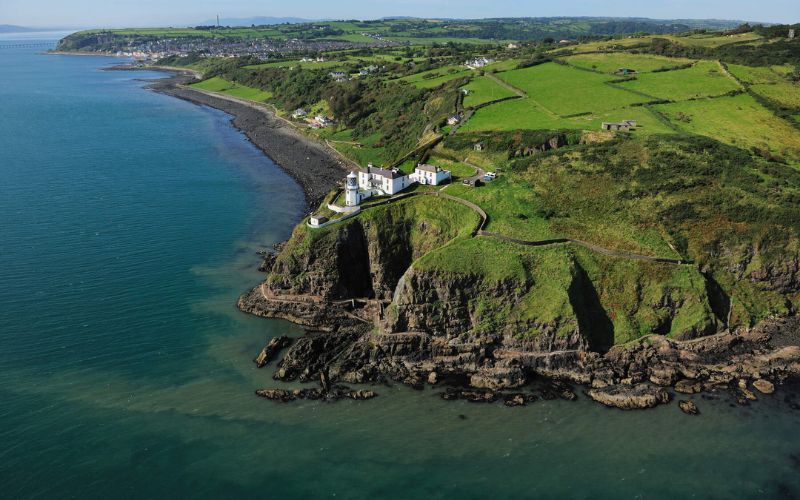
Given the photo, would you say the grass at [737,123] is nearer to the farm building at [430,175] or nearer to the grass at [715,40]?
the farm building at [430,175]

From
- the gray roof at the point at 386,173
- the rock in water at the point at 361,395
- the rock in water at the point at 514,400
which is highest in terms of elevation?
the gray roof at the point at 386,173

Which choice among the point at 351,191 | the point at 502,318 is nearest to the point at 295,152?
the point at 351,191

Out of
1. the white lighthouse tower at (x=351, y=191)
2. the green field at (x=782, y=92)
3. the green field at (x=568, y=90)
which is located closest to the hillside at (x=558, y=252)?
the green field at (x=782, y=92)

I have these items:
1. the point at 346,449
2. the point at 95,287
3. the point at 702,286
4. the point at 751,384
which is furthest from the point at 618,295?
the point at 95,287

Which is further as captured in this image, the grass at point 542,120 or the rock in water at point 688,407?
the grass at point 542,120

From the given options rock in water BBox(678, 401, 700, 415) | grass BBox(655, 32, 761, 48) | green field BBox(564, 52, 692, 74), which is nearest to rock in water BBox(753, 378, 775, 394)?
rock in water BBox(678, 401, 700, 415)

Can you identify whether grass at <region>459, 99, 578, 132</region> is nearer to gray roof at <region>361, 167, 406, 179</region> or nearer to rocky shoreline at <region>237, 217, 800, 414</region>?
gray roof at <region>361, 167, 406, 179</region>

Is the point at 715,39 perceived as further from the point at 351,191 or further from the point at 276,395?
the point at 276,395
